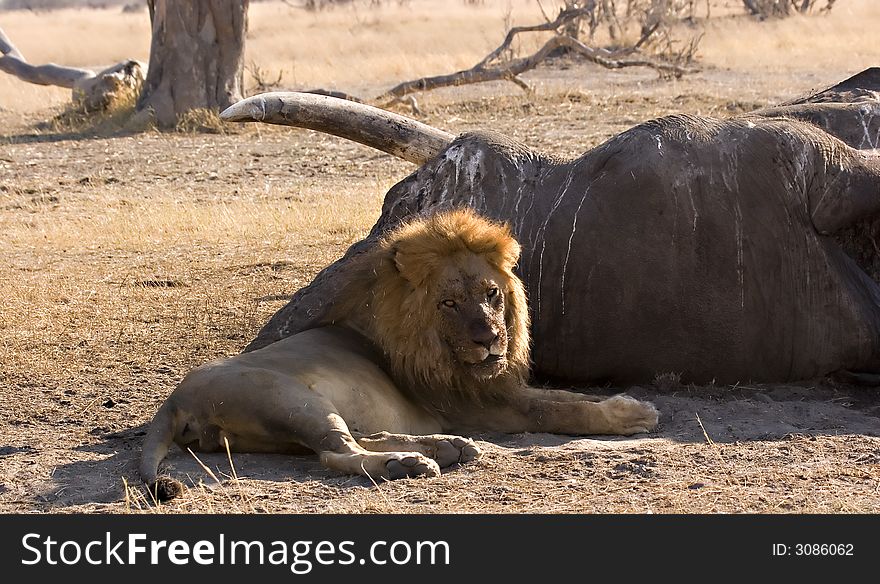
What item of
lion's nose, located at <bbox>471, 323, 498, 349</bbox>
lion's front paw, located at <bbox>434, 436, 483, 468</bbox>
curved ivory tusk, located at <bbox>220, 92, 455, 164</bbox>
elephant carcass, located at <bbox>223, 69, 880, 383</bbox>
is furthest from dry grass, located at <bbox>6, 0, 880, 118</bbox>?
lion's front paw, located at <bbox>434, 436, 483, 468</bbox>

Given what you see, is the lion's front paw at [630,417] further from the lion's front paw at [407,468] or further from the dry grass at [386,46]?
the dry grass at [386,46]

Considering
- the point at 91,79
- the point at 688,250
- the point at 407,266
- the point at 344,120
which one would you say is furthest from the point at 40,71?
the point at 407,266

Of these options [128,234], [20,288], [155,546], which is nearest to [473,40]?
[128,234]

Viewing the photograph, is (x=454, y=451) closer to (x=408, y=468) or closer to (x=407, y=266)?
(x=408, y=468)

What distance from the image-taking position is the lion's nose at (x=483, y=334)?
4.98m

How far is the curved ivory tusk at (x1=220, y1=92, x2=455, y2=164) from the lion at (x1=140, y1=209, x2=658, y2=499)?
3.29 ft

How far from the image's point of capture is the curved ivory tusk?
622 centimetres

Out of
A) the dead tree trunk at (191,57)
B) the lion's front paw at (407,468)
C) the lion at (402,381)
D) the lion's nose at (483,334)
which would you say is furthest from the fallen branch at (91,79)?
the lion's front paw at (407,468)

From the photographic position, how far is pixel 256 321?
7340 millimetres

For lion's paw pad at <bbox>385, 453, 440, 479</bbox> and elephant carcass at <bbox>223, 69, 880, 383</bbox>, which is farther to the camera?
elephant carcass at <bbox>223, 69, 880, 383</bbox>

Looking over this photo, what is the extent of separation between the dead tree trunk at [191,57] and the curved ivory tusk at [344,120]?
33.3 ft

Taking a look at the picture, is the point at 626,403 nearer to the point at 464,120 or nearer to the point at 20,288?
the point at 20,288

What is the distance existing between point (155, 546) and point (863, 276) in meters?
3.76

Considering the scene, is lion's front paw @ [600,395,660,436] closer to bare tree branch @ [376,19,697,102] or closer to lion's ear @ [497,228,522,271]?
lion's ear @ [497,228,522,271]
